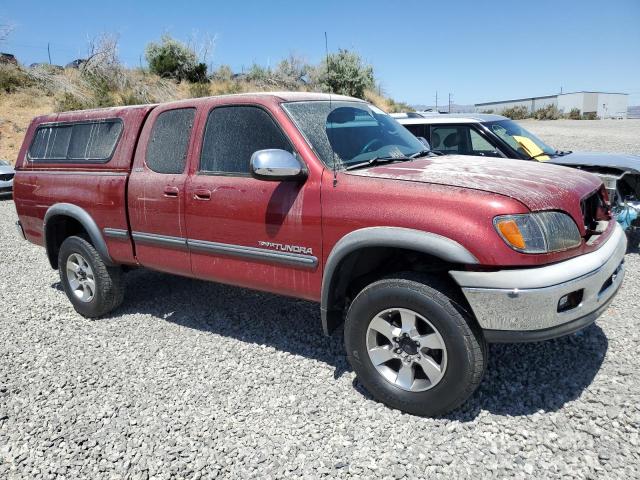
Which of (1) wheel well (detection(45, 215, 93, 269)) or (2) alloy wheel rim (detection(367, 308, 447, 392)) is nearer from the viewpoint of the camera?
(2) alloy wheel rim (detection(367, 308, 447, 392))

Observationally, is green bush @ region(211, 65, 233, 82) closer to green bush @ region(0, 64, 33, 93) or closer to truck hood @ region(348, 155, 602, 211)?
green bush @ region(0, 64, 33, 93)

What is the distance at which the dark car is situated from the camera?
536 centimetres

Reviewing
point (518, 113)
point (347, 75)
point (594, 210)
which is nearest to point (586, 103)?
point (518, 113)

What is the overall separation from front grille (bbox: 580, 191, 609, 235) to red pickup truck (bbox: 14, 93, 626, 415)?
0.5 inches

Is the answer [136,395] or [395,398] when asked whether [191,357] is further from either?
[395,398]

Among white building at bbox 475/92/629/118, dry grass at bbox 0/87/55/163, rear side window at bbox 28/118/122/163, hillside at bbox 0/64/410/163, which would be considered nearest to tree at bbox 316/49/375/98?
hillside at bbox 0/64/410/163

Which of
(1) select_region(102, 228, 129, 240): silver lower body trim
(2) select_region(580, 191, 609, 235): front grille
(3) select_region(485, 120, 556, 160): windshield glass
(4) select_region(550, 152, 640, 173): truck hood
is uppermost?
(3) select_region(485, 120, 556, 160): windshield glass

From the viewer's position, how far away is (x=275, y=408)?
3127 millimetres

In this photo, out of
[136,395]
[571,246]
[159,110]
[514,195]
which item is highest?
[159,110]

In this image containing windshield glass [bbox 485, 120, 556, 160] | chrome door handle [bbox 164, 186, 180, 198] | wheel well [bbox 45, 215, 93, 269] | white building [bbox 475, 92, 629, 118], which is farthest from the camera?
white building [bbox 475, 92, 629, 118]

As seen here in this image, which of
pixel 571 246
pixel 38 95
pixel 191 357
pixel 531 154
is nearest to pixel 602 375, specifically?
pixel 571 246

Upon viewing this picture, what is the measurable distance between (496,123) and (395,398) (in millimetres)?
5118

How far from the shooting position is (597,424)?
275cm

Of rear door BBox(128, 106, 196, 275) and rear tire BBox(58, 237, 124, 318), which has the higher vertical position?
rear door BBox(128, 106, 196, 275)
